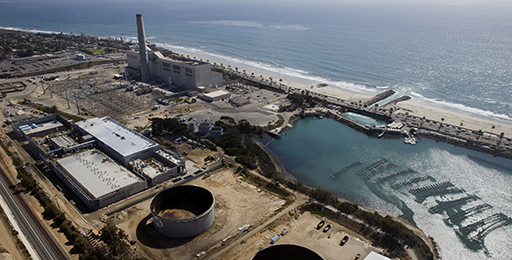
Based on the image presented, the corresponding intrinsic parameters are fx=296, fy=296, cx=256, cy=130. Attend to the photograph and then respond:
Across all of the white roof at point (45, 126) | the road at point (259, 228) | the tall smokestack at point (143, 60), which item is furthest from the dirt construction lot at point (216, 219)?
the tall smokestack at point (143, 60)

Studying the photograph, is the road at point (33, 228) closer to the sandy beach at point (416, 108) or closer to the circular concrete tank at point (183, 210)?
the circular concrete tank at point (183, 210)

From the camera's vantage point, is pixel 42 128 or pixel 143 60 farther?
pixel 143 60

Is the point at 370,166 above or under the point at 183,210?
above

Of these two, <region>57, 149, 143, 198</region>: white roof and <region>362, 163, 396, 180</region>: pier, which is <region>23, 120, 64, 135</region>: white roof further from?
<region>362, 163, 396, 180</region>: pier

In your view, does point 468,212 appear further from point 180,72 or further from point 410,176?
point 180,72

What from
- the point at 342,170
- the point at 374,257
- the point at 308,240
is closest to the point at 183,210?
the point at 308,240

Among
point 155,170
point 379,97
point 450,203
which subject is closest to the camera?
point 450,203

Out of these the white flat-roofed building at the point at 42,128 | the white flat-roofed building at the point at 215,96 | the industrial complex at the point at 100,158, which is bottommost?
the white flat-roofed building at the point at 42,128

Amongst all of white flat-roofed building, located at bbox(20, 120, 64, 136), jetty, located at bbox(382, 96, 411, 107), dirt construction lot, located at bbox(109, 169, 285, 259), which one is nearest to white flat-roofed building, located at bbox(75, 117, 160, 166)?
white flat-roofed building, located at bbox(20, 120, 64, 136)
